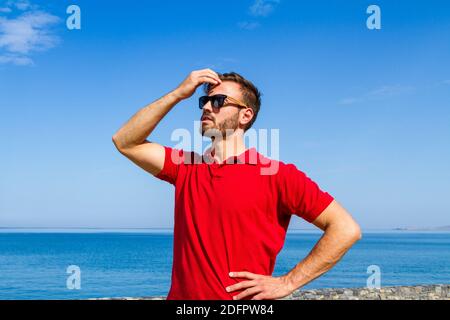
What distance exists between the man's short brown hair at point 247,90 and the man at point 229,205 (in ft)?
0.04

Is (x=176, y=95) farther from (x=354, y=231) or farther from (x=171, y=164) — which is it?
(x=354, y=231)

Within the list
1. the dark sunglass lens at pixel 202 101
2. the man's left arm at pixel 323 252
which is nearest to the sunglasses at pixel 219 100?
the dark sunglass lens at pixel 202 101

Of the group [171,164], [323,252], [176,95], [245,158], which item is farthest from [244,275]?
[176,95]

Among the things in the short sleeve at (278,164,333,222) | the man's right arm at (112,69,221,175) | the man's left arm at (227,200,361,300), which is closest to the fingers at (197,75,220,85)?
the man's right arm at (112,69,221,175)

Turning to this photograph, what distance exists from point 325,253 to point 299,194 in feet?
1.23

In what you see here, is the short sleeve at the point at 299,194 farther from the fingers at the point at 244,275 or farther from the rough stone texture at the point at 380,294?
the rough stone texture at the point at 380,294

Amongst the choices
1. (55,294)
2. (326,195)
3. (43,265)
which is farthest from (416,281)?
(326,195)

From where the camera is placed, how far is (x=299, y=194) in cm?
300

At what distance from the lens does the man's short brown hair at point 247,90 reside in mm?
3322

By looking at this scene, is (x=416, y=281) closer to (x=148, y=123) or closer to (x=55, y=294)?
(x=55, y=294)

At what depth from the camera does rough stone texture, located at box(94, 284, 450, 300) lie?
42.0ft

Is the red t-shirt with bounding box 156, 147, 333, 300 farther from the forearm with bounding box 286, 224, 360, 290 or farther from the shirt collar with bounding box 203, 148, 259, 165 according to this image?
the forearm with bounding box 286, 224, 360, 290

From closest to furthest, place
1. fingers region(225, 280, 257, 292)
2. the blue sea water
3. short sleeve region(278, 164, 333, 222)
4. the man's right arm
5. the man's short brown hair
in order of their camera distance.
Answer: fingers region(225, 280, 257, 292)
short sleeve region(278, 164, 333, 222)
the man's right arm
the man's short brown hair
the blue sea water
